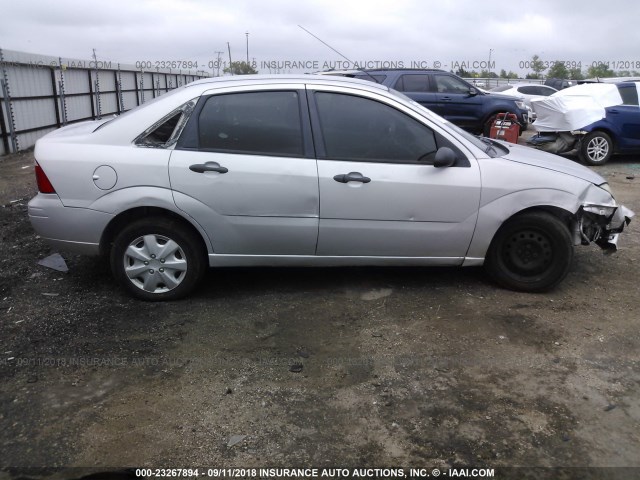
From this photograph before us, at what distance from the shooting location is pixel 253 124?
162 inches

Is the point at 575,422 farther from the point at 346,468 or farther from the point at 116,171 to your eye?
the point at 116,171

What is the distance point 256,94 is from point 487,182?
191 cm

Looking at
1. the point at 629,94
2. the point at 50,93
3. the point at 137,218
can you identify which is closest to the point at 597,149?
the point at 629,94

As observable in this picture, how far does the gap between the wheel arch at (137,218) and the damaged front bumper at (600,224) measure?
9.82ft

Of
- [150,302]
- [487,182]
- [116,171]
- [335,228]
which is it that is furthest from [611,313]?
[116,171]

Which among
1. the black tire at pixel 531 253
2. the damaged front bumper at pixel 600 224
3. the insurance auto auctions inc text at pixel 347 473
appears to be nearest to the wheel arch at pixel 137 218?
the insurance auto auctions inc text at pixel 347 473

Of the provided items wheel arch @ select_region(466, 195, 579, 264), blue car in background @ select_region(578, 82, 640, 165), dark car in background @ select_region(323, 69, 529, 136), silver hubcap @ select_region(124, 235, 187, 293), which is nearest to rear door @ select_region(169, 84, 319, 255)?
silver hubcap @ select_region(124, 235, 187, 293)

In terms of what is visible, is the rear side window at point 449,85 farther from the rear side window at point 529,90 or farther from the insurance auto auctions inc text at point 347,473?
the insurance auto auctions inc text at point 347,473

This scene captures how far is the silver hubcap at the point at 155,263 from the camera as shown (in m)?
4.07

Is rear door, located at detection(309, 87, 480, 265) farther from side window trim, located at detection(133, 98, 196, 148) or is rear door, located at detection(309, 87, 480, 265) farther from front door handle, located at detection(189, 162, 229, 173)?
side window trim, located at detection(133, 98, 196, 148)

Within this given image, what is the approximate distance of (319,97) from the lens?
13.8ft

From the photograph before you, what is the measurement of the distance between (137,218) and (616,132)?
9.88 metres

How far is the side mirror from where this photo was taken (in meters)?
4.04

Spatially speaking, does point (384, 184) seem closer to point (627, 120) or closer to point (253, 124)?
point (253, 124)
